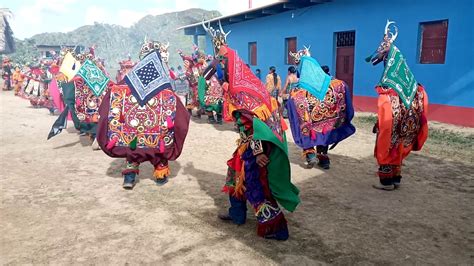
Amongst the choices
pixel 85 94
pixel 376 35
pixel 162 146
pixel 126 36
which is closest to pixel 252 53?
pixel 376 35

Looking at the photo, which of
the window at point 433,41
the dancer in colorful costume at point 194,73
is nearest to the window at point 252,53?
the dancer in colorful costume at point 194,73

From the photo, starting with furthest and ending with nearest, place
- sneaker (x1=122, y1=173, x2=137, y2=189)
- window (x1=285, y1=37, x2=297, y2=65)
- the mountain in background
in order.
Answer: the mountain in background
window (x1=285, y1=37, x2=297, y2=65)
sneaker (x1=122, y1=173, x2=137, y2=189)

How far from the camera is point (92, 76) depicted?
21.6 feet

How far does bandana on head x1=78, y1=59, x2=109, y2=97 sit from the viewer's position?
655 centimetres

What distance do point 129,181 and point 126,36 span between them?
55.5m

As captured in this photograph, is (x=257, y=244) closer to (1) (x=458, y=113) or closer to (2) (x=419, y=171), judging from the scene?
(2) (x=419, y=171)

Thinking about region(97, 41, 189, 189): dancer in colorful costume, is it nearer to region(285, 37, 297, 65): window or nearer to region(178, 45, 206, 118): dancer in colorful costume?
region(178, 45, 206, 118): dancer in colorful costume

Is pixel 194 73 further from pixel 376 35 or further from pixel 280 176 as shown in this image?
pixel 280 176

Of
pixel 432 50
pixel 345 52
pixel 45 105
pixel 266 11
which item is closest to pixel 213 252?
pixel 432 50

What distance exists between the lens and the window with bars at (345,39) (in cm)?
1186

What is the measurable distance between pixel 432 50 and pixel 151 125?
777cm

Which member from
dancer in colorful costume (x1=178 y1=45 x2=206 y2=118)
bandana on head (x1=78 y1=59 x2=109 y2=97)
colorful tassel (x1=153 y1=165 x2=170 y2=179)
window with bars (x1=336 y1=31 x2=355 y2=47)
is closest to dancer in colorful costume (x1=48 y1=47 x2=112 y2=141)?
bandana on head (x1=78 y1=59 x2=109 y2=97)

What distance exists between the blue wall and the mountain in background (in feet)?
94.8

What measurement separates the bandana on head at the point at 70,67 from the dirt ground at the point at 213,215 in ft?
5.96
